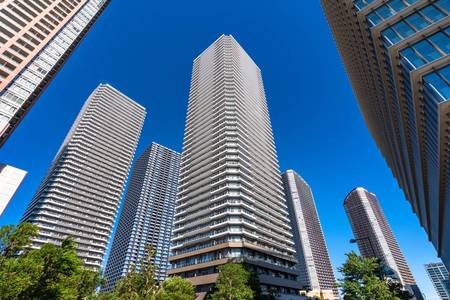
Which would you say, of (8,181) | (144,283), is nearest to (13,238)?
(144,283)

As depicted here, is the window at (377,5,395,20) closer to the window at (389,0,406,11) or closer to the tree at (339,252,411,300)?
the window at (389,0,406,11)

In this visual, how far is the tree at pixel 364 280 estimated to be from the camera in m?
23.7

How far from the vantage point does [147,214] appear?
16750 cm

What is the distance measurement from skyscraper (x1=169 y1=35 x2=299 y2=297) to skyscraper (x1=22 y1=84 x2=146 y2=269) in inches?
1883

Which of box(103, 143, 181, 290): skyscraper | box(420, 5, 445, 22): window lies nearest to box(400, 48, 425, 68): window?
box(420, 5, 445, 22): window

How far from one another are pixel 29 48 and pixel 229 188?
56.9m

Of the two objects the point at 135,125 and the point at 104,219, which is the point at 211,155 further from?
the point at 135,125

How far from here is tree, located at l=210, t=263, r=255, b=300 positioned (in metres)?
33.4

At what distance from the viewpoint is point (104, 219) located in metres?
106

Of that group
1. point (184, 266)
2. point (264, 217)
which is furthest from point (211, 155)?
point (184, 266)

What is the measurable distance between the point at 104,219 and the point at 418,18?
390ft

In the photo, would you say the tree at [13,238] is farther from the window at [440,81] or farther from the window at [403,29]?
the window at [403,29]

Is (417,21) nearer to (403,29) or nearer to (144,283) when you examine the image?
(403,29)

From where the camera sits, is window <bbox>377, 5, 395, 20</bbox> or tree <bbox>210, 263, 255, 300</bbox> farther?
tree <bbox>210, 263, 255, 300</bbox>
